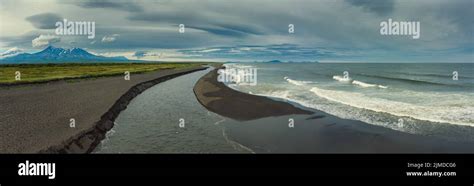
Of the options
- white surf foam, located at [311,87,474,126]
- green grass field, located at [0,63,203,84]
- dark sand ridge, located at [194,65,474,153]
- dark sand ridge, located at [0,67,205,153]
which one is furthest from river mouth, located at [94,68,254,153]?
green grass field, located at [0,63,203,84]

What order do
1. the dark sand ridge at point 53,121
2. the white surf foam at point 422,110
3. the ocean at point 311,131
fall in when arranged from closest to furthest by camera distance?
the dark sand ridge at point 53,121
the ocean at point 311,131
the white surf foam at point 422,110

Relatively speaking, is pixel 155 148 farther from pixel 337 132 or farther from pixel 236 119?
pixel 337 132

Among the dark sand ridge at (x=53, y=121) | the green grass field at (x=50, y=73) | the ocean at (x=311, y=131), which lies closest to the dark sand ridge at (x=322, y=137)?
the ocean at (x=311, y=131)

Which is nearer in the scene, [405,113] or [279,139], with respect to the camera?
[279,139]

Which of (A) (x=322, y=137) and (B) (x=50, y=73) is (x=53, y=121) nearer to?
(A) (x=322, y=137)

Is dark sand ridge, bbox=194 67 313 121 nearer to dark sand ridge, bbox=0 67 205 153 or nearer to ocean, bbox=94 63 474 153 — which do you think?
ocean, bbox=94 63 474 153

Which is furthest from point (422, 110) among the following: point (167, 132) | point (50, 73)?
point (50, 73)

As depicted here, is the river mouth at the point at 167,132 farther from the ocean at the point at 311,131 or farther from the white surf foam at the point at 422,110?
→ the white surf foam at the point at 422,110

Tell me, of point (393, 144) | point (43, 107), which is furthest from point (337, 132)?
point (43, 107)
